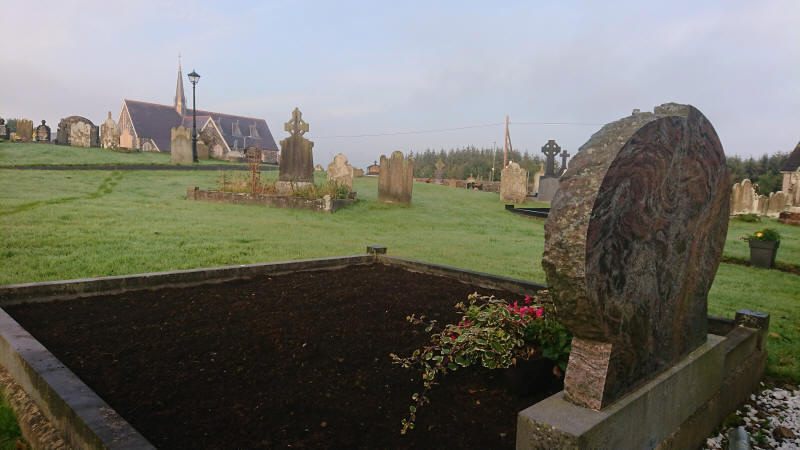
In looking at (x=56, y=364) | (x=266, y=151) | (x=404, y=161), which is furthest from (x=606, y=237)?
(x=266, y=151)

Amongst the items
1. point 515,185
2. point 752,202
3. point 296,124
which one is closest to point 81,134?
point 296,124

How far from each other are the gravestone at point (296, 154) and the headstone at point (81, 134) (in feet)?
88.7

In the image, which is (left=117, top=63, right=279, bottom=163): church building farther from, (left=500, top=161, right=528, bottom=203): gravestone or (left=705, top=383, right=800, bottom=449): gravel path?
(left=705, top=383, right=800, bottom=449): gravel path

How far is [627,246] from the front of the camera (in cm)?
225

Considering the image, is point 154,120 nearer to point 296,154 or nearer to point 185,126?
point 185,126

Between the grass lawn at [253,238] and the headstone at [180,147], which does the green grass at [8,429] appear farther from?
the headstone at [180,147]

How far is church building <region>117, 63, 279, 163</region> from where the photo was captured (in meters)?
53.3

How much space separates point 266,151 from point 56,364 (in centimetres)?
5787

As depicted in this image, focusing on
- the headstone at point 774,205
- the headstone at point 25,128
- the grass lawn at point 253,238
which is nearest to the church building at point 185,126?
the headstone at point 25,128

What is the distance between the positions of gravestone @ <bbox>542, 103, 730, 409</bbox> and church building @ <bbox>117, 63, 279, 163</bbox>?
169ft

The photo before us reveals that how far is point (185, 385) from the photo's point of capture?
2984 millimetres

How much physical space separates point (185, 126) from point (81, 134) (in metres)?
21.8

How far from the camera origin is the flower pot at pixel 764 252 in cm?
931

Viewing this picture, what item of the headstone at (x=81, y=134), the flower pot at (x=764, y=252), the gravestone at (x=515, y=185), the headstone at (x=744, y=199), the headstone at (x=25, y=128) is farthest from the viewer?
the headstone at (x=25, y=128)
